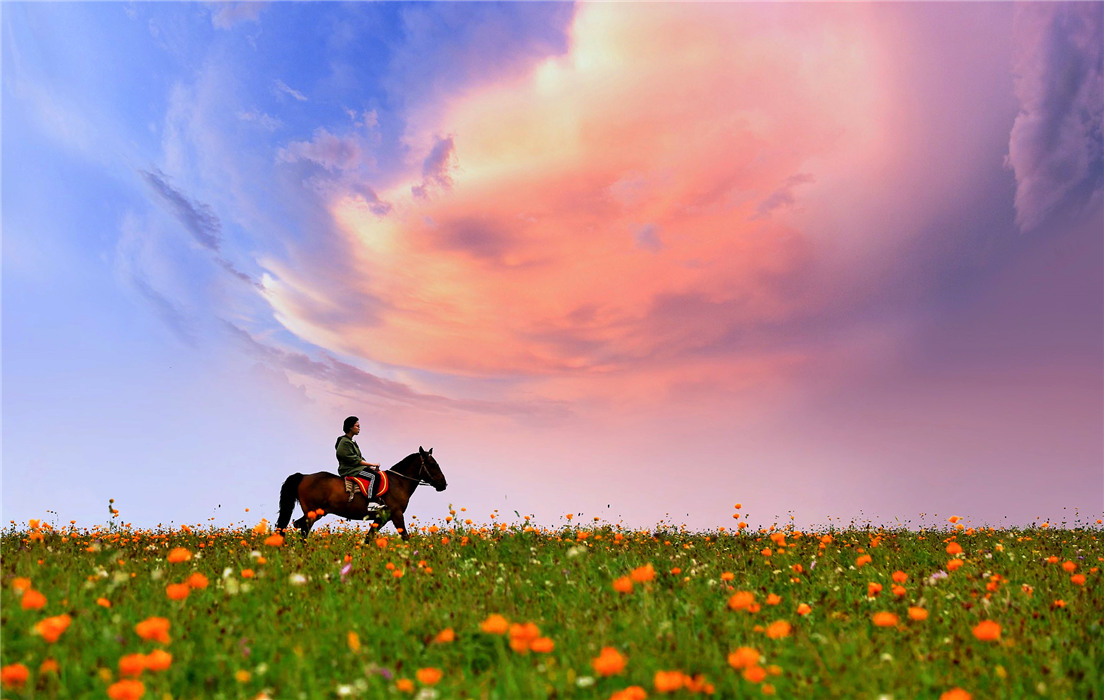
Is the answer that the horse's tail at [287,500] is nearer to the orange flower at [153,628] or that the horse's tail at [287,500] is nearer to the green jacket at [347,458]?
the green jacket at [347,458]

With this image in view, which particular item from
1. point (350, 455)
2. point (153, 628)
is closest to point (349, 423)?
point (350, 455)

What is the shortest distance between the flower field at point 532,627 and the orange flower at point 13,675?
0.05 feet

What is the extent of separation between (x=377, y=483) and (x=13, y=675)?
12116mm

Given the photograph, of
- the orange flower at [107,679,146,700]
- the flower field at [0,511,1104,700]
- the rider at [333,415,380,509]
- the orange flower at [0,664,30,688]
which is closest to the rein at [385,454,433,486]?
the rider at [333,415,380,509]

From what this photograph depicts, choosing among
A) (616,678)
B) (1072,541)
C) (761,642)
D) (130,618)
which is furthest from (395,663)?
(1072,541)

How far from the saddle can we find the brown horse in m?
0.09

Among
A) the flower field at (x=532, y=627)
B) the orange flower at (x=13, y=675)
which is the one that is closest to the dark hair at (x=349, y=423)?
the flower field at (x=532, y=627)

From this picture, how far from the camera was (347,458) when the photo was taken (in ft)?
51.5

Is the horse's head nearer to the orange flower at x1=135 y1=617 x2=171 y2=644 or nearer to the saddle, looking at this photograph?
the saddle

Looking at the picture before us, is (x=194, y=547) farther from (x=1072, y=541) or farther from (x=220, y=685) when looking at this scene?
(x=1072, y=541)

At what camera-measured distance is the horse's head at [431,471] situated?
1709 centimetres

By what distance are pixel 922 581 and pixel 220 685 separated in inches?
313

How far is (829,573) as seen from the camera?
9.59 meters

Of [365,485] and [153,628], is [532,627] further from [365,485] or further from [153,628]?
[365,485]
